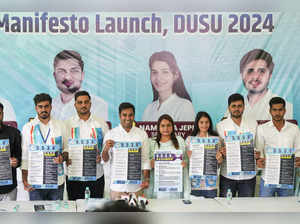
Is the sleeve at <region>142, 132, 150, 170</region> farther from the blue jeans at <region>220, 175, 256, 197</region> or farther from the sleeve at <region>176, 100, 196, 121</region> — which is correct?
the blue jeans at <region>220, 175, 256, 197</region>

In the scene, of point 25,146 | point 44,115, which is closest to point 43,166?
point 25,146

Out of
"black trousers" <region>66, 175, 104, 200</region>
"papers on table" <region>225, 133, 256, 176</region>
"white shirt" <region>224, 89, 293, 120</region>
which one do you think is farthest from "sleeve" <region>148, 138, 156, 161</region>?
"white shirt" <region>224, 89, 293, 120</region>

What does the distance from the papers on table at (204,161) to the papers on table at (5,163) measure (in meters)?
2.15

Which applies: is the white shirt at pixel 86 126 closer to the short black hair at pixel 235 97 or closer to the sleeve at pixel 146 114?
the sleeve at pixel 146 114

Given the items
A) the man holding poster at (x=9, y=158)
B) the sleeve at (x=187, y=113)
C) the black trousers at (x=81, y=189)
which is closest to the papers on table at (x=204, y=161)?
the sleeve at (x=187, y=113)

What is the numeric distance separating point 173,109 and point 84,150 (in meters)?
1.22

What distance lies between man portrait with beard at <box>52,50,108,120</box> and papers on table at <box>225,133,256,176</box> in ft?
5.25

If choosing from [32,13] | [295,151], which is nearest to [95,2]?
[32,13]

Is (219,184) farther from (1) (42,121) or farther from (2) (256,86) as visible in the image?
(1) (42,121)

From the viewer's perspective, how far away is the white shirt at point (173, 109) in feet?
14.2

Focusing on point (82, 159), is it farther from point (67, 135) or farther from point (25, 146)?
point (25, 146)

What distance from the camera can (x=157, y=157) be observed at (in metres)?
3.98

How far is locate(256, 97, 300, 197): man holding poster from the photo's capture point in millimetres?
4039

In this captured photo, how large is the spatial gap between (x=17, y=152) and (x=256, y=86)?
3051mm
